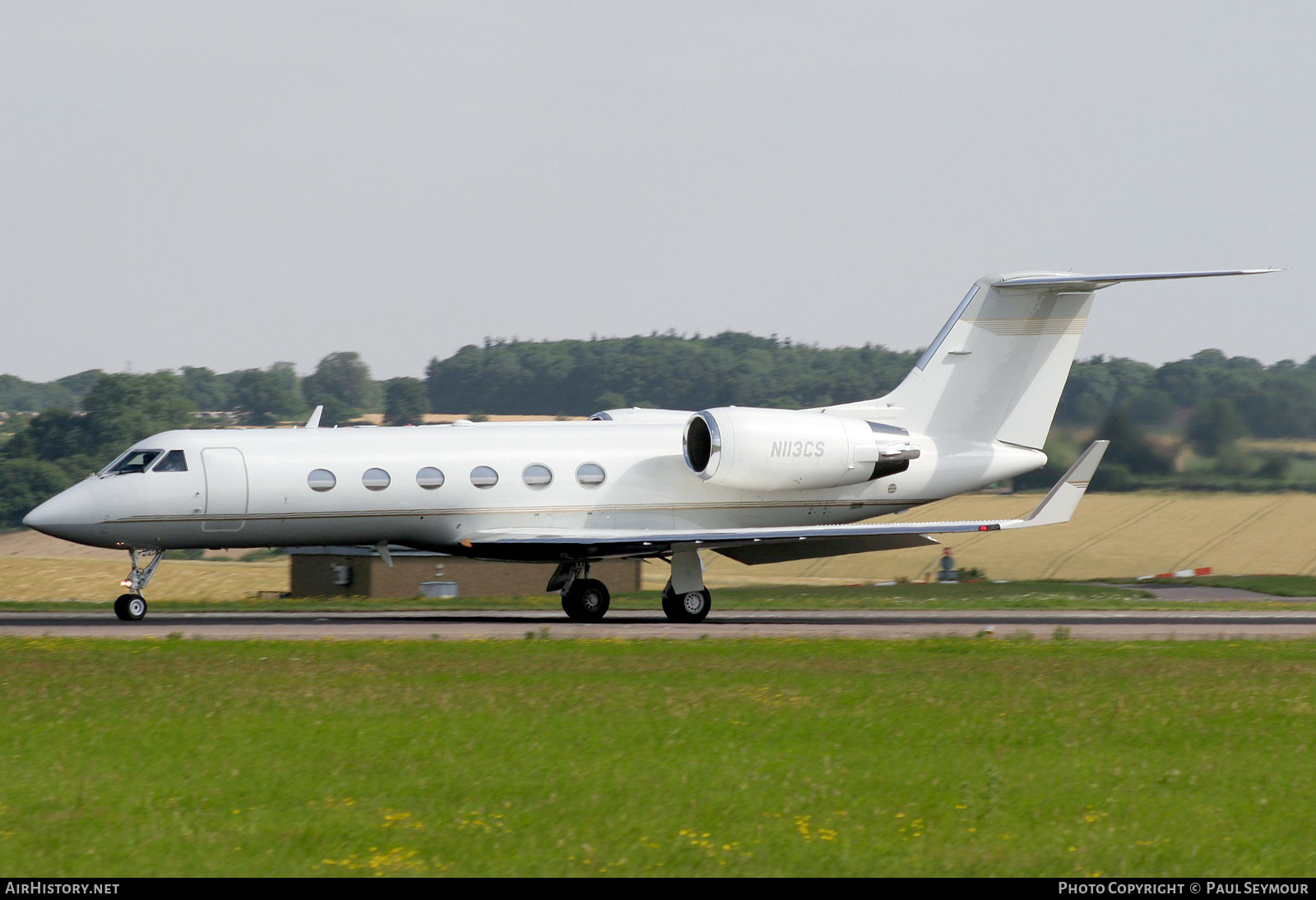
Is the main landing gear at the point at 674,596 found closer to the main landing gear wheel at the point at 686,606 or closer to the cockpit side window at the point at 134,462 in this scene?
the main landing gear wheel at the point at 686,606

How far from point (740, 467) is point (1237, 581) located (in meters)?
21.3

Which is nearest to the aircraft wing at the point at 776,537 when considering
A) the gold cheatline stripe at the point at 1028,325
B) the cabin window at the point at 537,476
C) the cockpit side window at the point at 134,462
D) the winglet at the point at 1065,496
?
the winglet at the point at 1065,496

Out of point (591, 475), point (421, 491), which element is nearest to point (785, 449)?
point (591, 475)

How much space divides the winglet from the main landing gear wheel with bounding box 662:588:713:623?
5.19 metres

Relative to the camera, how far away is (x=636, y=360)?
9088cm

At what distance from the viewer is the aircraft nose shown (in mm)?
22203

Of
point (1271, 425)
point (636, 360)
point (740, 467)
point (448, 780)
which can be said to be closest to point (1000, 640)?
point (740, 467)

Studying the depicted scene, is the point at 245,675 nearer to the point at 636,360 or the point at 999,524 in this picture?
the point at 999,524

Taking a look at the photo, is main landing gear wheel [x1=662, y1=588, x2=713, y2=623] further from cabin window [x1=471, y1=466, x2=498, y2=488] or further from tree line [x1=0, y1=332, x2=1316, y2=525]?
tree line [x1=0, y1=332, x2=1316, y2=525]

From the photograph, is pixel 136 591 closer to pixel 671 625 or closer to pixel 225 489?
pixel 225 489

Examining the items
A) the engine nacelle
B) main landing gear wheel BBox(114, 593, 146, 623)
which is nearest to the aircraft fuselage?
→ the engine nacelle

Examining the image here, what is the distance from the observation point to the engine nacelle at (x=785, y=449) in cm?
2448

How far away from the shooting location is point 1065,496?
22.7 metres

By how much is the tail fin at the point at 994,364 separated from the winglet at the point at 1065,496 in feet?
14.4
